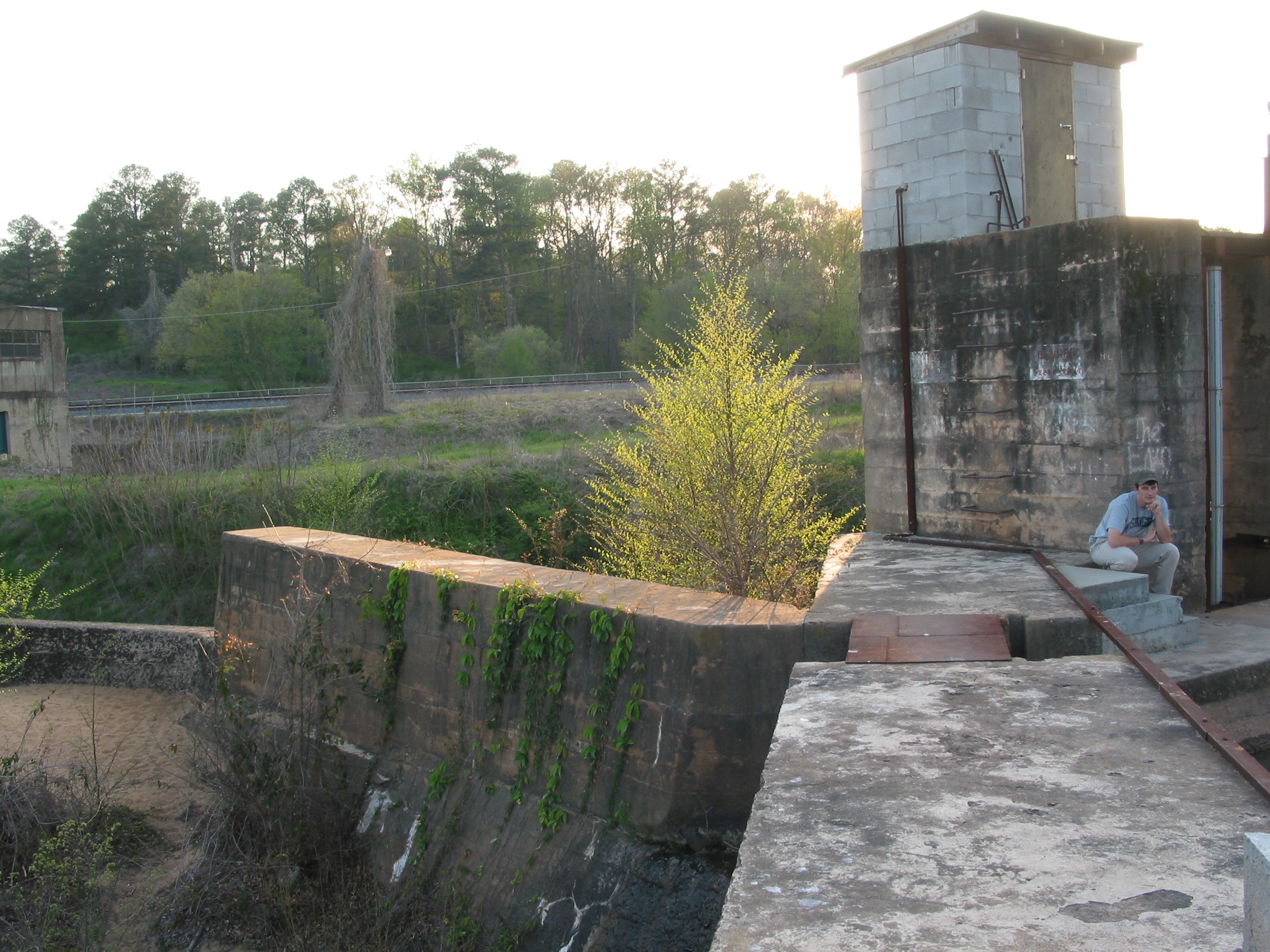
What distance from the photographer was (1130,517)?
670cm

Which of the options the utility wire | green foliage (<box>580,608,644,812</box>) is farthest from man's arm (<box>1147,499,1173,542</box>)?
the utility wire

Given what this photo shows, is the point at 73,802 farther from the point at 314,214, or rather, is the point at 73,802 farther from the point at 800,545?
the point at 314,214

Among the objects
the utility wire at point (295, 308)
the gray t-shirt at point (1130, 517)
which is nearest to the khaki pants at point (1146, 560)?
the gray t-shirt at point (1130, 517)

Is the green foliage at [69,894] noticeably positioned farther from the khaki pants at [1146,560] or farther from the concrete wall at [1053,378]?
the khaki pants at [1146,560]

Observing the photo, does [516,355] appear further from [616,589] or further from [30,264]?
[616,589]

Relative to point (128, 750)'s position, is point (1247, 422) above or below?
above

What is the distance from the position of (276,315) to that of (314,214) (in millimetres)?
11190

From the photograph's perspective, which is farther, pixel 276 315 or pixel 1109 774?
pixel 276 315

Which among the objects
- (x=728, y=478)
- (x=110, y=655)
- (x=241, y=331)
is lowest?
(x=110, y=655)

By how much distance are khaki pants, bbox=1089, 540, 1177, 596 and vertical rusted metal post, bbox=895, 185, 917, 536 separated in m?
1.64

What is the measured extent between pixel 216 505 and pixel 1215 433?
1501 cm

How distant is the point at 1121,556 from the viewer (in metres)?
6.54

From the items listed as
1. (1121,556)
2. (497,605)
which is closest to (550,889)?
(497,605)

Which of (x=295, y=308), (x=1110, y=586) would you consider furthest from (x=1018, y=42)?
(x=295, y=308)
